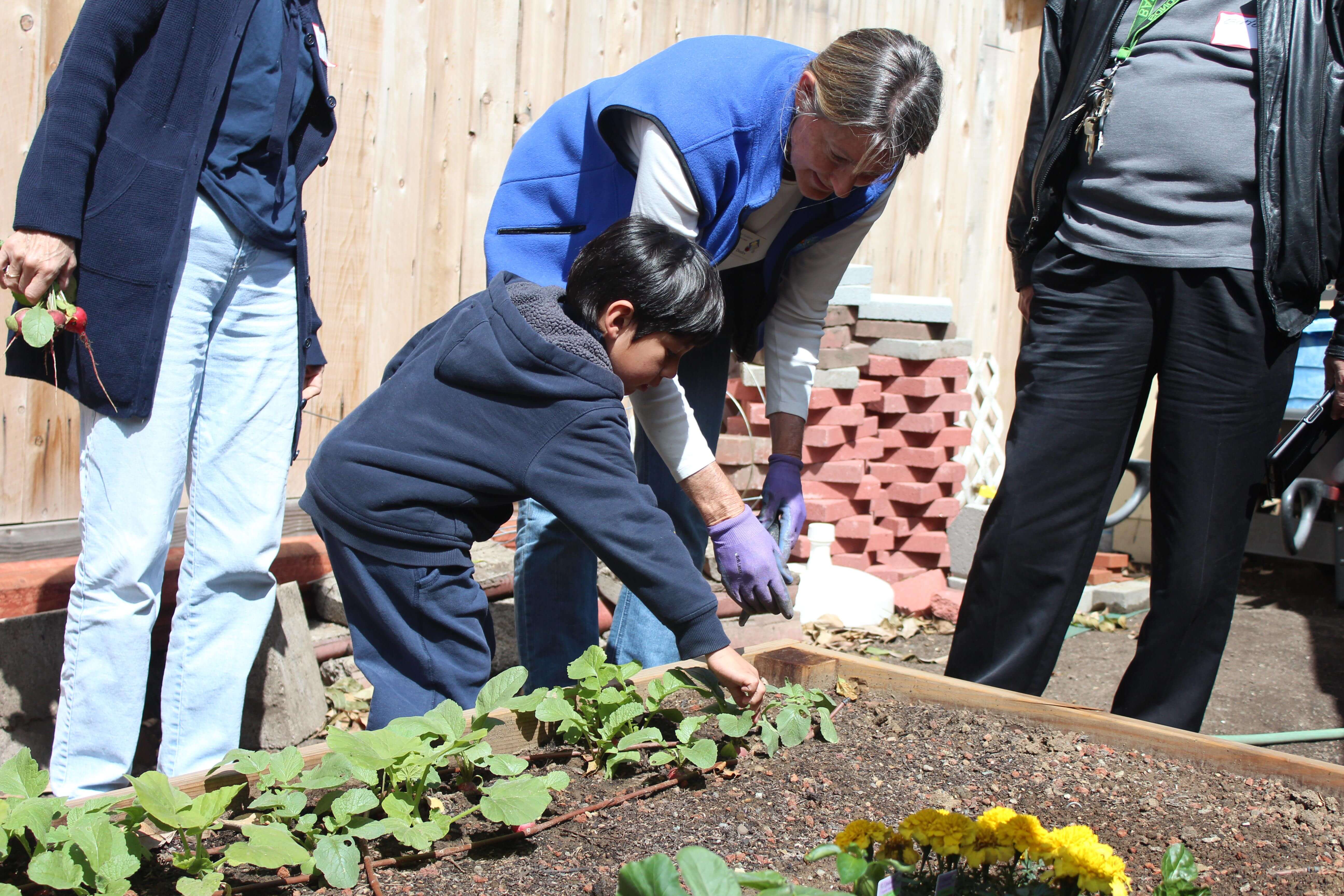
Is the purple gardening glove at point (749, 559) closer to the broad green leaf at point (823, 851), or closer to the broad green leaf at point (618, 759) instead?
the broad green leaf at point (618, 759)

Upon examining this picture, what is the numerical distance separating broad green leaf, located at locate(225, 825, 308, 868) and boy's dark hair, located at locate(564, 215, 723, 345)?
2.81ft

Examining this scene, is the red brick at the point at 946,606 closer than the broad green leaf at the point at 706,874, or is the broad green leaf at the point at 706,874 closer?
the broad green leaf at the point at 706,874

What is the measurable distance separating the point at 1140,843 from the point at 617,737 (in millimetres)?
731

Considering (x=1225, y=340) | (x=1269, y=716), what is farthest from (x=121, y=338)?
(x=1269, y=716)

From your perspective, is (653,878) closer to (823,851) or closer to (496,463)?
(823,851)

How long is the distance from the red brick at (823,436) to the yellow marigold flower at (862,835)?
2.99m

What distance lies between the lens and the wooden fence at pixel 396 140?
249 centimetres

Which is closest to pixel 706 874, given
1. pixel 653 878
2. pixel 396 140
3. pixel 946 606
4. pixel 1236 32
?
pixel 653 878

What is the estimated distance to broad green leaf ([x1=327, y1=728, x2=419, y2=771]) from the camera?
1.29 m

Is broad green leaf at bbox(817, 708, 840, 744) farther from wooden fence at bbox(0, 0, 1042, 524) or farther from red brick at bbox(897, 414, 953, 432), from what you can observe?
red brick at bbox(897, 414, 953, 432)

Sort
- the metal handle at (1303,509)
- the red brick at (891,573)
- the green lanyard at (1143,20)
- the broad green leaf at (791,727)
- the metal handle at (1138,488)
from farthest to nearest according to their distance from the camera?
the red brick at (891,573)
the metal handle at (1138,488)
the metal handle at (1303,509)
the green lanyard at (1143,20)
the broad green leaf at (791,727)

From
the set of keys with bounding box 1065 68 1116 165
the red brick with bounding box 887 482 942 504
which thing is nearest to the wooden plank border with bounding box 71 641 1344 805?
the set of keys with bounding box 1065 68 1116 165

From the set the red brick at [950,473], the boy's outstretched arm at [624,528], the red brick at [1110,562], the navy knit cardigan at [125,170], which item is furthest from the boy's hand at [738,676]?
the red brick at [1110,562]

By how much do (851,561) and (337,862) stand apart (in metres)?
3.23
